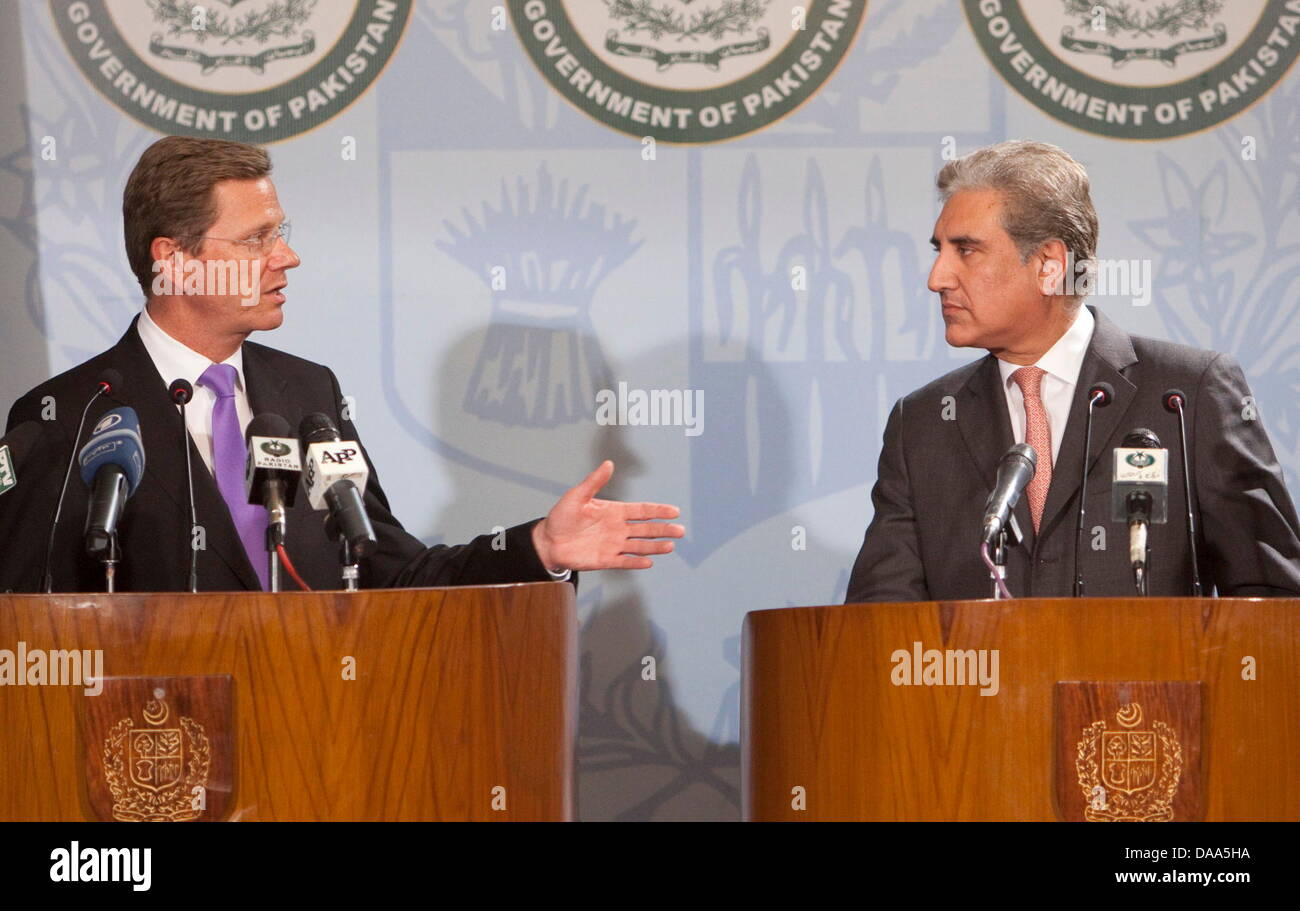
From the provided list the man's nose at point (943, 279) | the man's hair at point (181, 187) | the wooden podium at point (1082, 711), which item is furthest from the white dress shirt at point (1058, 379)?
the man's hair at point (181, 187)

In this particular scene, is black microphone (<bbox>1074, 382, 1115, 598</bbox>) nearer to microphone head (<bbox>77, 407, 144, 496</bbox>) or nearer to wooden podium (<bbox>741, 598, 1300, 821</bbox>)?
wooden podium (<bbox>741, 598, 1300, 821</bbox>)

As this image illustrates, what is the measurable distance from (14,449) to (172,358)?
2.80 ft

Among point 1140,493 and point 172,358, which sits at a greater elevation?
point 172,358

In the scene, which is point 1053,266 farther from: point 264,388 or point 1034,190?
point 264,388

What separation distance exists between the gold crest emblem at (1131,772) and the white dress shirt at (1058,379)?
1251mm

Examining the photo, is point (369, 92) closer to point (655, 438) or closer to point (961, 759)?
point (655, 438)

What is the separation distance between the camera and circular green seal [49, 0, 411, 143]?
4.51m

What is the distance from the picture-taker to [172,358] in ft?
12.2

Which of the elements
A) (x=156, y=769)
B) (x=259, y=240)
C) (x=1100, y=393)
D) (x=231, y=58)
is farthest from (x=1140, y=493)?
(x=231, y=58)

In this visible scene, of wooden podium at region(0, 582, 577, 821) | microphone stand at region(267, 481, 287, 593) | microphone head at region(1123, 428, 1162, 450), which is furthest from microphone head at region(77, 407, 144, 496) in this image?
microphone head at region(1123, 428, 1162, 450)

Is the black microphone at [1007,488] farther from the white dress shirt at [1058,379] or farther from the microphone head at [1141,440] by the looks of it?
the white dress shirt at [1058,379]

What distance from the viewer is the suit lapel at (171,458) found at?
3445 millimetres

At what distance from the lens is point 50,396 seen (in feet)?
12.1

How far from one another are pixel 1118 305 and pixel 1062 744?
225cm
